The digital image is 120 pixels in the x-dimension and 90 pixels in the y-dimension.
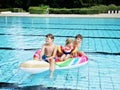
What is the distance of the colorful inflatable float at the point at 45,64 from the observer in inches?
237

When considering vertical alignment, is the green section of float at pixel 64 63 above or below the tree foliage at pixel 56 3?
below

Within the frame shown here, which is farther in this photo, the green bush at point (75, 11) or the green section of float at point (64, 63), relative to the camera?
the green bush at point (75, 11)

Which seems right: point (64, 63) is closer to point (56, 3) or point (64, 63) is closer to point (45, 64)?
point (45, 64)

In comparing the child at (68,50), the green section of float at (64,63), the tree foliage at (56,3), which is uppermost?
the tree foliage at (56,3)

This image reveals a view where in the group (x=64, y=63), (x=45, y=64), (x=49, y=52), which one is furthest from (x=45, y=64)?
(x=64, y=63)

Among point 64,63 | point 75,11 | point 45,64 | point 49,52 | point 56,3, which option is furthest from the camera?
point 56,3

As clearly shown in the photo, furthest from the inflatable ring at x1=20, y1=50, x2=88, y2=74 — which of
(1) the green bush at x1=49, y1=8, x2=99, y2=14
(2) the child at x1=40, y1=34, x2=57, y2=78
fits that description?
(1) the green bush at x1=49, y1=8, x2=99, y2=14

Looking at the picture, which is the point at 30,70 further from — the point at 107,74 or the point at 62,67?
the point at 107,74

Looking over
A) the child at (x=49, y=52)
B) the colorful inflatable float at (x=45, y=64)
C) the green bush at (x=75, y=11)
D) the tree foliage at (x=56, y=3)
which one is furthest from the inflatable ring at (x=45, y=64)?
the tree foliage at (x=56, y=3)

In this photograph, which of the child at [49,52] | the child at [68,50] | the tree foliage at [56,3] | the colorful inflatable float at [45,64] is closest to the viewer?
the colorful inflatable float at [45,64]

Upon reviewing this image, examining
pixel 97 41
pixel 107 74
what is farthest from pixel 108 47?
pixel 107 74

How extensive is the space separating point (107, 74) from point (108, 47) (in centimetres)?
371

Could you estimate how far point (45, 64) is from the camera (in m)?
6.14

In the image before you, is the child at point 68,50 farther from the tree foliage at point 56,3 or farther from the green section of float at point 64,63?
A: the tree foliage at point 56,3
